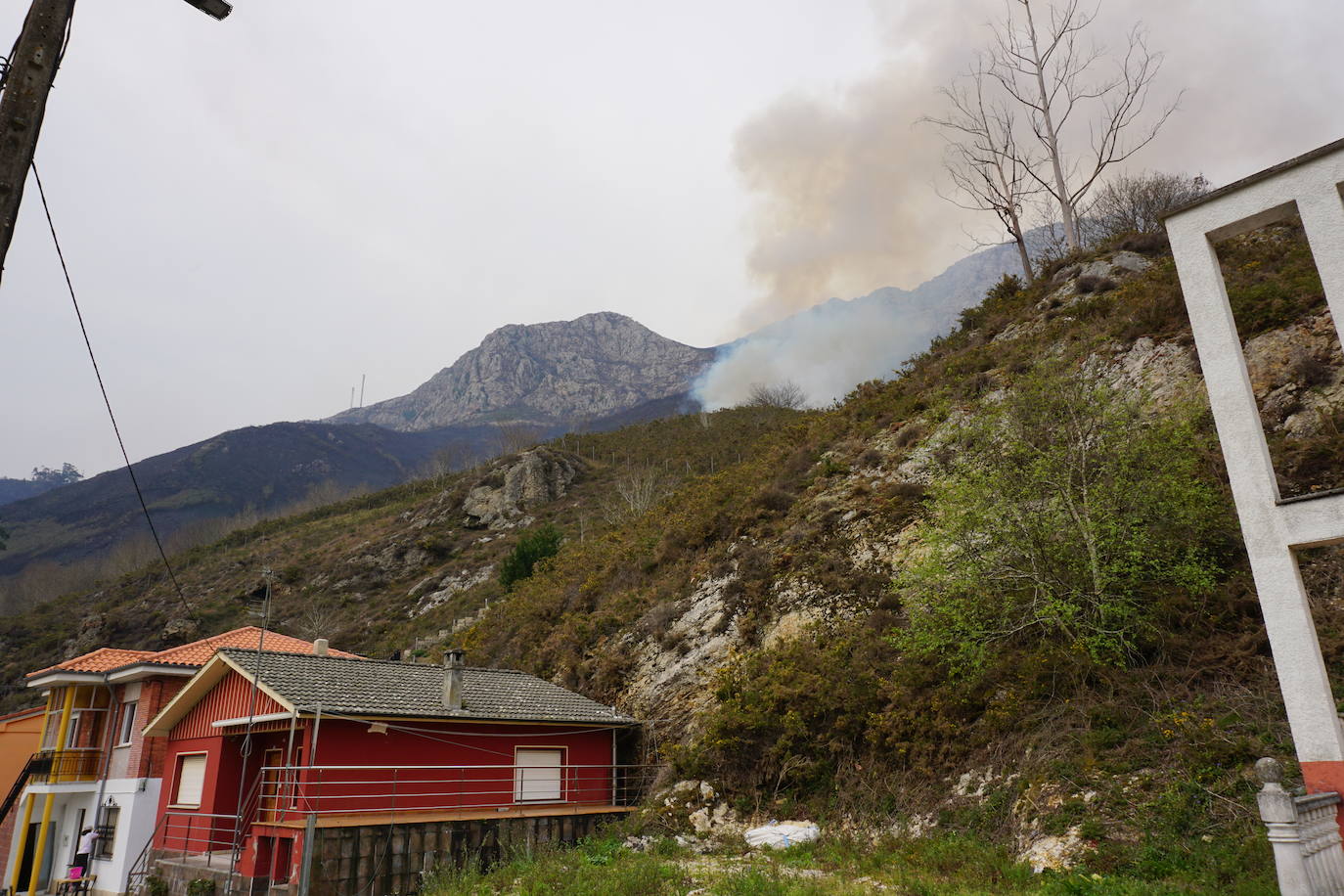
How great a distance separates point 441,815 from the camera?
18656mm

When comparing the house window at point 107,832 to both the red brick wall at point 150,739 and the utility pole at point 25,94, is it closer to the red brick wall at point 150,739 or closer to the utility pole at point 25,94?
the red brick wall at point 150,739

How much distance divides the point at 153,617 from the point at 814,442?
212 feet

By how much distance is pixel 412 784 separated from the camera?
62.8 feet

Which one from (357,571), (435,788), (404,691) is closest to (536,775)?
(435,788)

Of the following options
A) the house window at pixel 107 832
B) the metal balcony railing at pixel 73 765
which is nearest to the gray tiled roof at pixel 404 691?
the house window at pixel 107 832

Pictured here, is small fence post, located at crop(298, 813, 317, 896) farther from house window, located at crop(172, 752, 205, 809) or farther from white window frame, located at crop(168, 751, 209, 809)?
house window, located at crop(172, 752, 205, 809)

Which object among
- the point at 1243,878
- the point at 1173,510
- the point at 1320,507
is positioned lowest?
the point at 1243,878

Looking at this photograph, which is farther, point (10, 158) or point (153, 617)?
point (153, 617)

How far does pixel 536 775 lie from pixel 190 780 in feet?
36.8

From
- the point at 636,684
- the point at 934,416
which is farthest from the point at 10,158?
the point at 934,416

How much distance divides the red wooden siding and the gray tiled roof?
0.90 metres

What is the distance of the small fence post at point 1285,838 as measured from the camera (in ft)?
25.6

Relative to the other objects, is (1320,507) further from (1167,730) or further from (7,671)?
(7,671)

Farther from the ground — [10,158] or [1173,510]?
[10,158]
